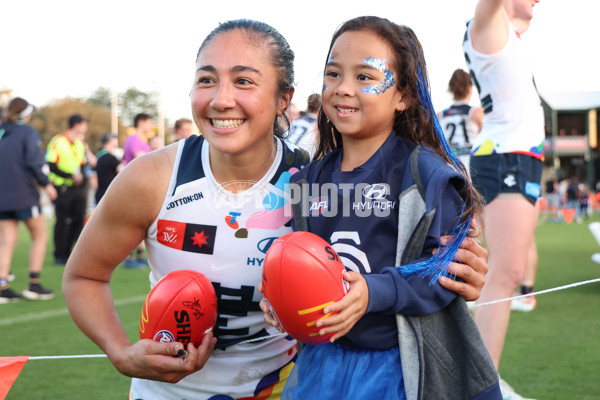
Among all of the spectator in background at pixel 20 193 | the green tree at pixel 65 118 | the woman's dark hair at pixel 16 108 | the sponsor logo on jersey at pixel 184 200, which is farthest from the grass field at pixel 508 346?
the green tree at pixel 65 118

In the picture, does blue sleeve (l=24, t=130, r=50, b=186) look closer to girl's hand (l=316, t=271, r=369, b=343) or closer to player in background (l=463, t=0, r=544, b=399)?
player in background (l=463, t=0, r=544, b=399)

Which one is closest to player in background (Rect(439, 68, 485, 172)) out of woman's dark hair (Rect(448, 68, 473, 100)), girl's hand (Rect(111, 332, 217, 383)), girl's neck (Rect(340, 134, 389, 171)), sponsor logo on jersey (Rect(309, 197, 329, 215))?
woman's dark hair (Rect(448, 68, 473, 100))

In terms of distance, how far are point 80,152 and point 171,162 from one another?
848 cm

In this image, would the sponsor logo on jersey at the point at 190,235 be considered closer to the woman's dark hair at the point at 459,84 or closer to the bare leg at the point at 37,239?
the woman's dark hair at the point at 459,84

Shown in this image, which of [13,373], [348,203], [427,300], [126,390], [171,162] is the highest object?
[171,162]

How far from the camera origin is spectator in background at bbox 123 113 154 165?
9602mm

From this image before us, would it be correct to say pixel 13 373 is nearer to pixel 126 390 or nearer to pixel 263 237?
pixel 263 237

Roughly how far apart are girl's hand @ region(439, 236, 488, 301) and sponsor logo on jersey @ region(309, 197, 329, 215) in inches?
16.5

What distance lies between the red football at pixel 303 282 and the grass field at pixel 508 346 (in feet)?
8.34

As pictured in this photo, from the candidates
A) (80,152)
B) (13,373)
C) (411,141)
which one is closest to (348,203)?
(411,141)

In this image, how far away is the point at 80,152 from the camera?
10.1m

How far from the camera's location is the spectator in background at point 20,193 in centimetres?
700

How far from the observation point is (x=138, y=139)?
9.71m

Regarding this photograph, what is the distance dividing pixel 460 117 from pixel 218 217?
4.80 meters
